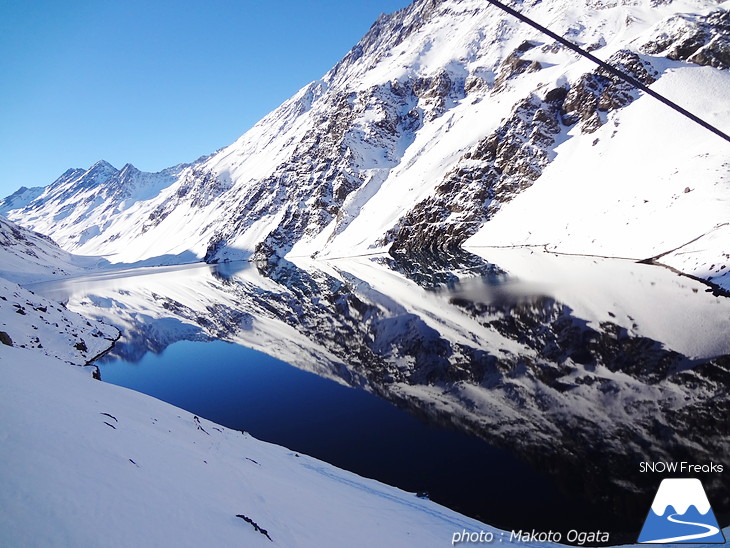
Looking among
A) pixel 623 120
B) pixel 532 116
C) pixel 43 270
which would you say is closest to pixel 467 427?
pixel 623 120

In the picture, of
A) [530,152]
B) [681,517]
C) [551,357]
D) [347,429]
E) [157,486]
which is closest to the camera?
[157,486]

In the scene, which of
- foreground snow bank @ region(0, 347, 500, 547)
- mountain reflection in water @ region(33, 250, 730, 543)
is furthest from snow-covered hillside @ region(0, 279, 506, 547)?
mountain reflection in water @ region(33, 250, 730, 543)

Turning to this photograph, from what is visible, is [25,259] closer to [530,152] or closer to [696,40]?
[530,152]

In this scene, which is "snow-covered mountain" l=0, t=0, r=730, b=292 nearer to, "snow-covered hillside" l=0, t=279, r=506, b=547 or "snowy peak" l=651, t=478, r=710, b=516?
"snowy peak" l=651, t=478, r=710, b=516

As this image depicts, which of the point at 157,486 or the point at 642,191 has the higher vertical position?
the point at 642,191

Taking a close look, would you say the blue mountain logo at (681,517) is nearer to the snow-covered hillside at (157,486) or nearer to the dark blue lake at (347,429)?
the dark blue lake at (347,429)

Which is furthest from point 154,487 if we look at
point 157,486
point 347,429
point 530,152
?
point 530,152
